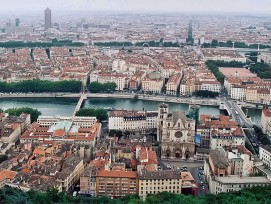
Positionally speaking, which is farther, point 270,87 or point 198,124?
point 270,87

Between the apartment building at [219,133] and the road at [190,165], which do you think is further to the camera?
the apartment building at [219,133]

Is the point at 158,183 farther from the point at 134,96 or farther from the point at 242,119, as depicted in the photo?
the point at 134,96

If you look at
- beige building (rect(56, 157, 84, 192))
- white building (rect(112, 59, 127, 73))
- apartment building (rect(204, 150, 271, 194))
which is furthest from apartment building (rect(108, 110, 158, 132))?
white building (rect(112, 59, 127, 73))

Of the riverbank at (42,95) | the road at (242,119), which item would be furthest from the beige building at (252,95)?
the riverbank at (42,95)

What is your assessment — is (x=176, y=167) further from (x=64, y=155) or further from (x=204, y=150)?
(x=64, y=155)

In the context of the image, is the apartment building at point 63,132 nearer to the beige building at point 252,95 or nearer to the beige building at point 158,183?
the beige building at point 158,183

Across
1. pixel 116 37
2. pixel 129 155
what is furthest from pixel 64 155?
pixel 116 37
